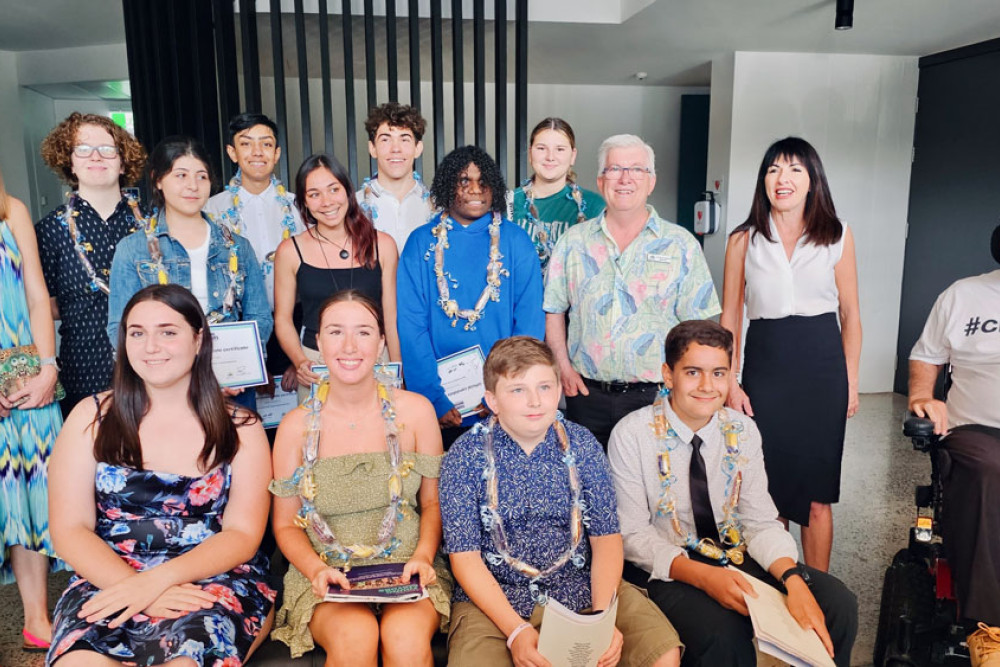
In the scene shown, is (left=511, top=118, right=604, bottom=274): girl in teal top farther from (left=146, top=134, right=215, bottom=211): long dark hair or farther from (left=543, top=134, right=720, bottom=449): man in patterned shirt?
(left=146, top=134, right=215, bottom=211): long dark hair

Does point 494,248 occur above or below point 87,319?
above

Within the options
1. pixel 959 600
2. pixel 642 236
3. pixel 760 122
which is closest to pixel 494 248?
pixel 642 236

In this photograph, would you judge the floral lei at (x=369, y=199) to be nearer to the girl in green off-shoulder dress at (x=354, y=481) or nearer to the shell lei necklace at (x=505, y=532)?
the girl in green off-shoulder dress at (x=354, y=481)

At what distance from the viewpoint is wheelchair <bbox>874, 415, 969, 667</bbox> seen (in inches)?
86.9

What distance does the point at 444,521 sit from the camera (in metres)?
1.98

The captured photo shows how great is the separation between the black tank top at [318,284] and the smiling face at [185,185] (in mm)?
385

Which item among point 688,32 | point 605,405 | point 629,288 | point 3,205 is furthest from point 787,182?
point 688,32

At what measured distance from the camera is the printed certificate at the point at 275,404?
9.80 ft

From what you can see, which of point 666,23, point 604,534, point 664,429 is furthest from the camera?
point 666,23

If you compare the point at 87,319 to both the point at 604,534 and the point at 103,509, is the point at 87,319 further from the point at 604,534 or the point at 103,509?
the point at 604,534

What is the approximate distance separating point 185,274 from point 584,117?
621 centimetres

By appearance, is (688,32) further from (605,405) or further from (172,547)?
(172,547)

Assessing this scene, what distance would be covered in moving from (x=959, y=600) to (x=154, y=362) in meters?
2.37

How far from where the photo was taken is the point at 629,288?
99.7 inches
